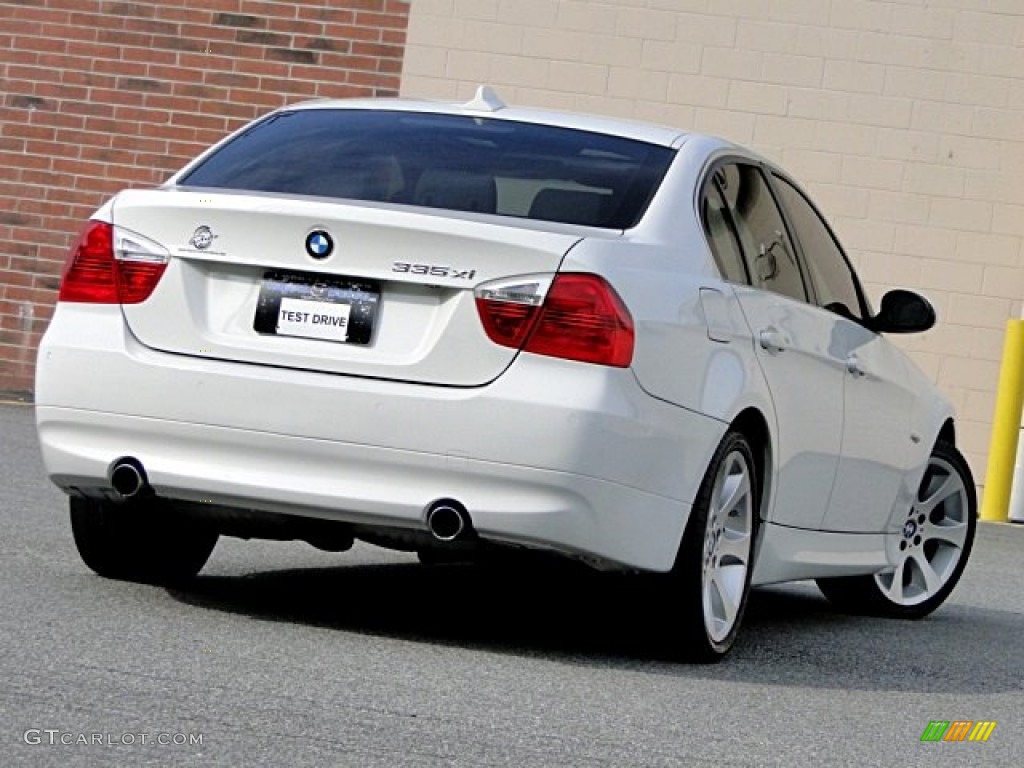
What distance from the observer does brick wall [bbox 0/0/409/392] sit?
17812 millimetres

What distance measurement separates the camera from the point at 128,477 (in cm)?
646

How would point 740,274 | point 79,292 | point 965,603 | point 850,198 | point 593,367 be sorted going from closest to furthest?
point 593,367 < point 79,292 < point 740,274 < point 965,603 < point 850,198

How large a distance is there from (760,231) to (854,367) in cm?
67

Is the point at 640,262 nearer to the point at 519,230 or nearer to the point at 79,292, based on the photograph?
the point at 519,230

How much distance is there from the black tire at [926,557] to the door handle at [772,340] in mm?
2012

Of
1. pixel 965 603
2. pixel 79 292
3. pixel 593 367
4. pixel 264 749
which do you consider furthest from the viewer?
pixel 965 603

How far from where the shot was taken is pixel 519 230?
6.26 m

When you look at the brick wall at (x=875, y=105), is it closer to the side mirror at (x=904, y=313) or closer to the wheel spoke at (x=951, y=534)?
the wheel spoke at (x=951, y=534)

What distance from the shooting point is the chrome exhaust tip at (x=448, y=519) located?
20.3 feet

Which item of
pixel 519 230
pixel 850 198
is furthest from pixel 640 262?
pixel 850 198

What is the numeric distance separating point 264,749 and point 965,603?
563 centimetres

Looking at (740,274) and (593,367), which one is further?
(740,274)

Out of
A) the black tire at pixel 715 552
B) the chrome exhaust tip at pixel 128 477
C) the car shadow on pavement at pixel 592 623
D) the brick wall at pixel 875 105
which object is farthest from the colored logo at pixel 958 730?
the brick wall at pixel 875 105

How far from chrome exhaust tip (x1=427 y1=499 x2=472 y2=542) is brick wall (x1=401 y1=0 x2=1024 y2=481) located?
11294 millimetres
